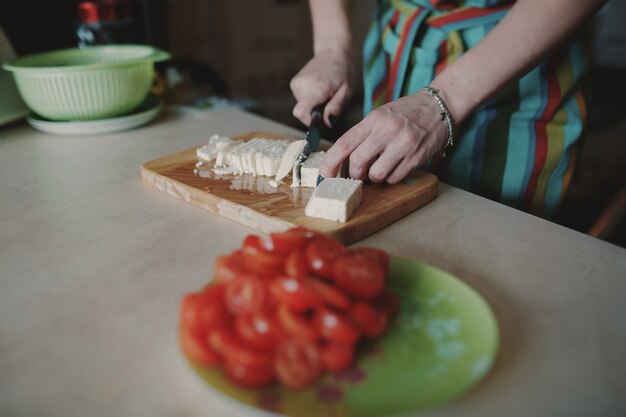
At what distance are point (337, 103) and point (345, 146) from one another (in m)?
0.34

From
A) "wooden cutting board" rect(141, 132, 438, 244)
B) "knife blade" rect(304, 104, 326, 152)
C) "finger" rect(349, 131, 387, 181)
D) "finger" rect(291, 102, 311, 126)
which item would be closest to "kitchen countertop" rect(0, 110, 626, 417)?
"wooden cutting board" rect(141, 132, 438, 244)

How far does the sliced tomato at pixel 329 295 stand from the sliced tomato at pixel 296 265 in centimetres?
2

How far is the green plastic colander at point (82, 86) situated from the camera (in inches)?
50.4

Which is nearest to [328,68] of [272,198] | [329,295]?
[272,198]

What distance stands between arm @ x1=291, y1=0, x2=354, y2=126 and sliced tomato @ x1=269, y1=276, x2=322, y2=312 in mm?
763

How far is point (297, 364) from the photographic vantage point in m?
0.53

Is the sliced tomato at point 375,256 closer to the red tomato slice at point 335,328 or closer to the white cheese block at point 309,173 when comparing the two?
the red tomato slice at point 335,328

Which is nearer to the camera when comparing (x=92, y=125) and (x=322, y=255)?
(x=322, y=255)

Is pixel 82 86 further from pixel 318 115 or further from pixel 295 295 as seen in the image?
pixel 295 295

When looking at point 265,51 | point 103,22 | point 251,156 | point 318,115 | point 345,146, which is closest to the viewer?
point 345,146

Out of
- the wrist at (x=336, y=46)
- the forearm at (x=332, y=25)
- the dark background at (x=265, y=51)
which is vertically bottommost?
the dark background at (x=265, y=51)

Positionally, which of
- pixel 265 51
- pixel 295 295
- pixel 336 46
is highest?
pixel 336 46

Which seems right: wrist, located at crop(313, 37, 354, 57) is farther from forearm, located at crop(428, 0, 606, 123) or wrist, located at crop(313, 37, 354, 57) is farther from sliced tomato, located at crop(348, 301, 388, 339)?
sliced tomato, located at crop(348, 301, 388, 339)

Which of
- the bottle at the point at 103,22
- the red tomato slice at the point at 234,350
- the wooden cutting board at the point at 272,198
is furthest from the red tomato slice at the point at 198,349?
the bottle at the point at 103,22
